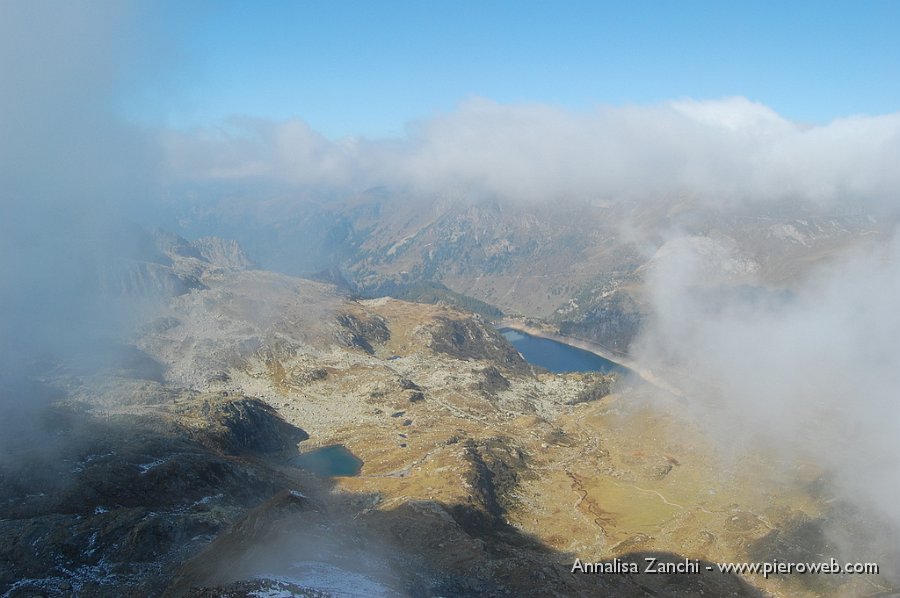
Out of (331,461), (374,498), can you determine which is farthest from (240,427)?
(374,498)

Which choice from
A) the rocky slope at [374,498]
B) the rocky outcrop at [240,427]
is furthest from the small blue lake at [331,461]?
the rocky outcrop at [240,427]

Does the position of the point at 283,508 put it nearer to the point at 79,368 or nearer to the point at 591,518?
the point at 591,518

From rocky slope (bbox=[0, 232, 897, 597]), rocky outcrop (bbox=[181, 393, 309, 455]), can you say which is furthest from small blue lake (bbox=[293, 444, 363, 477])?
rocky outcrop (bbox=[181, 393, 309, 455])

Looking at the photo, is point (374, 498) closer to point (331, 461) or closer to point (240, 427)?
point (331, 461)

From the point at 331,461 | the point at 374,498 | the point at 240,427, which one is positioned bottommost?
the point at 374,498

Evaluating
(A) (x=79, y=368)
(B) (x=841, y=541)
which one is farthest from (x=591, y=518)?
(A) (x=79, y=368)

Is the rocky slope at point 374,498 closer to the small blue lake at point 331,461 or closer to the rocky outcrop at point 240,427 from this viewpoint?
the rocky outcrop at point 240,427
